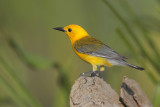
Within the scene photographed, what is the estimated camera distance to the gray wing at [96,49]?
9.26 feet

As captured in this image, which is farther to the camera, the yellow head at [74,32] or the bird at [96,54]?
the yellow head at [74,32]

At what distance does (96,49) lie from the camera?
302cm

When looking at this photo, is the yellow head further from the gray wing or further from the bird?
the gray wing

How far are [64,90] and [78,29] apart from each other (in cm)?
127

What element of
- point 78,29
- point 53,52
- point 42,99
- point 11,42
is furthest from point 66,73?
point 42,99

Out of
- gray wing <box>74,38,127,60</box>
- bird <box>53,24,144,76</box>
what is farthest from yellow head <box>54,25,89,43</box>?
gray wing <box>74,38,127,60</box>

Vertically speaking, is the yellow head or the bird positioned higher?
the yellow head

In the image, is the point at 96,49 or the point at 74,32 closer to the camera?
the point at 96,49

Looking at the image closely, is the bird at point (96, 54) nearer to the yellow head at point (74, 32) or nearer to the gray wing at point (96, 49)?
the gray wing at point (96, 49)

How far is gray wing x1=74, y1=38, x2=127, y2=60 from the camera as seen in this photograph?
2.82 metres

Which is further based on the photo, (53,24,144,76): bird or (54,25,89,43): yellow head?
(54,25,89,43): yellow head

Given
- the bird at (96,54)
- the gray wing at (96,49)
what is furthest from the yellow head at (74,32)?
the gray wing at (96,49)

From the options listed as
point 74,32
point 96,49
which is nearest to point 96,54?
point 96,49

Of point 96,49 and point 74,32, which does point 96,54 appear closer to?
point 96,49
